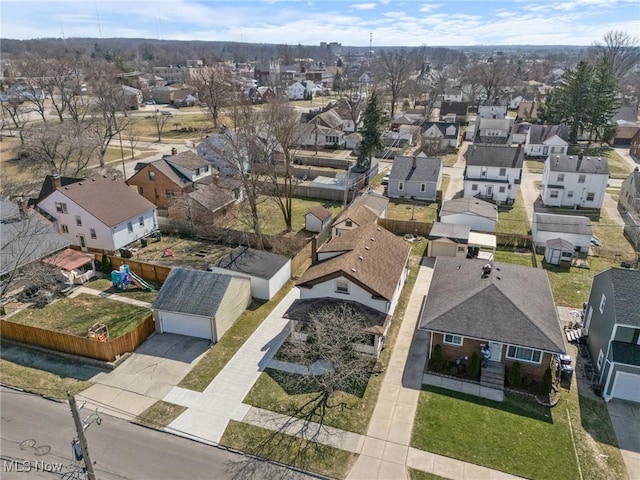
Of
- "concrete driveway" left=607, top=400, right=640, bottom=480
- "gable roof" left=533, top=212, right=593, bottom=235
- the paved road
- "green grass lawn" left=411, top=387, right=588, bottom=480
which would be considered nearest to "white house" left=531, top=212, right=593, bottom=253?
"gable roof" left=533, top=212, right=593, bottom=235

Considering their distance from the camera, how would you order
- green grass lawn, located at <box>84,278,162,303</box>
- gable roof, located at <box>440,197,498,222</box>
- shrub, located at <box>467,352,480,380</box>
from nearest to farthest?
shrub, located at <box>467,352,480,380</box> → green grass lawn, located at <box>84,278,162,303</box> → gable roof, located at <box>440,197,498,222</box>

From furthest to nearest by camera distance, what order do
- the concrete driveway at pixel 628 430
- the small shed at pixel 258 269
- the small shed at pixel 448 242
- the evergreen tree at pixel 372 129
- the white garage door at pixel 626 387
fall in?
the evergreen tree at pixel 372 129
the small shed at pixel 448 242
the small shed at pixel 258 269
the white garage door at pixel 626 387
the concrete driveway at pixel 628 430

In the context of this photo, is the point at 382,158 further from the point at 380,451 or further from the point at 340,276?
the point at 380,451

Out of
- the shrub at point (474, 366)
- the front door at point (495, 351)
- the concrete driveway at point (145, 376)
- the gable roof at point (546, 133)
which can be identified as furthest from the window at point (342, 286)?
the gable roof at point (546, 133)

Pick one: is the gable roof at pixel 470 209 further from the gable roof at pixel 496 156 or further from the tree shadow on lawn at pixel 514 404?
the tree shadow on lawn at pixel 514 404

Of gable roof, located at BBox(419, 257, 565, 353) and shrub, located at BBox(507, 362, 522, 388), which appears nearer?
shrub, located at BBox(507, 362, 522, 388)

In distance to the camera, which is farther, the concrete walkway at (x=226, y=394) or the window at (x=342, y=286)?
the window at (x=342, y=286)

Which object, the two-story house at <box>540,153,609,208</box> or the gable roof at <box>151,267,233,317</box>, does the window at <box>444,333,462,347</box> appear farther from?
the two-story house at <box>540,153,609,208</box>
